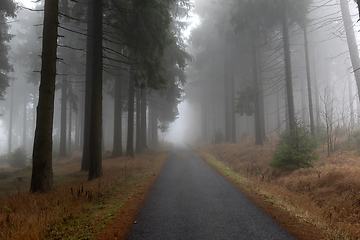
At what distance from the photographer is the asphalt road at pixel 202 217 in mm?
3453

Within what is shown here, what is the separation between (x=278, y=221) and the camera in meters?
3.98

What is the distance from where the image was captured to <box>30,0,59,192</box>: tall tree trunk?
577 cm

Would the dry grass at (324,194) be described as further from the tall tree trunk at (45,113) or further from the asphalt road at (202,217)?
the tall tree trunk at (45,113)

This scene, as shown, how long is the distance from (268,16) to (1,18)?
19241 millimetres

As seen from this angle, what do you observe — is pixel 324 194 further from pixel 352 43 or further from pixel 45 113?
pixel 352 43

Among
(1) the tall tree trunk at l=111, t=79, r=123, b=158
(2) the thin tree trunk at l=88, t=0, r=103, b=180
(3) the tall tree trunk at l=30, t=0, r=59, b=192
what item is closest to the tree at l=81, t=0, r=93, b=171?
(2) the thin tree trunk at l=88, t=0, r=103, b=180

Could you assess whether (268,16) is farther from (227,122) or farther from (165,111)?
(165,111)

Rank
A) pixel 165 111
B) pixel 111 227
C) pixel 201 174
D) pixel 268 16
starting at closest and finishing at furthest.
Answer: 1. pixel 111 227
2. pixel 201 174
3. pixel 268 16
4. pixel 165 111

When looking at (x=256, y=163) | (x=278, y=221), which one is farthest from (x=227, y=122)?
(x=278, y=221)

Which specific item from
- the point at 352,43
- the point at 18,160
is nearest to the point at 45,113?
the point at 18,160

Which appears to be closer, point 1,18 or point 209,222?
point 209,222

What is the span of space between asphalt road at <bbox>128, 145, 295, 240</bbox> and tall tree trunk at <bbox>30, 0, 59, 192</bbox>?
11.9 feet

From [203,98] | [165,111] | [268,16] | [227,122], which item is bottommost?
[227,122]

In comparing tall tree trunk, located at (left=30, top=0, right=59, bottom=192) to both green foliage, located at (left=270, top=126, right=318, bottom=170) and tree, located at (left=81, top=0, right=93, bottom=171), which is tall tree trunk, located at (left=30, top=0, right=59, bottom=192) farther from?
green foliage, located at (left=270, top=126, right=318, bottom=170)
